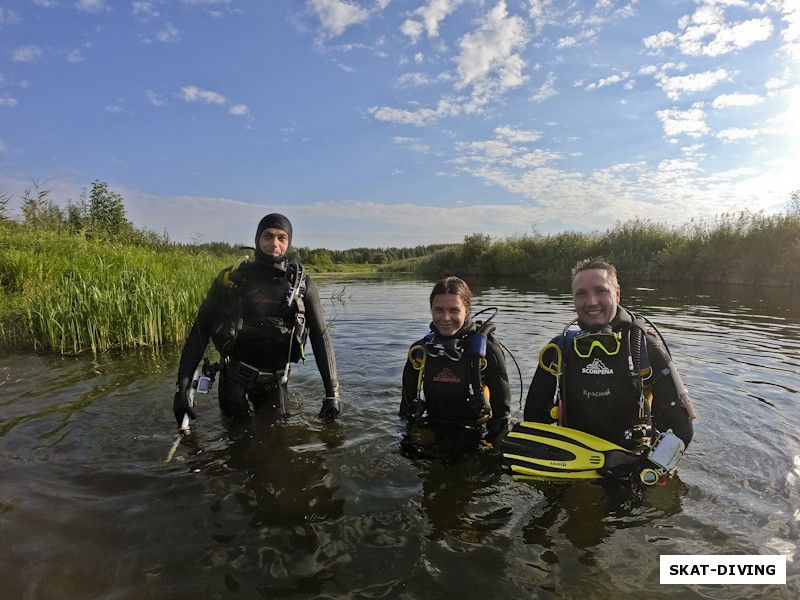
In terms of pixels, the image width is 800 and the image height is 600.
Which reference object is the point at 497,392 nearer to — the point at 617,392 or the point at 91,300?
the point at 617,392

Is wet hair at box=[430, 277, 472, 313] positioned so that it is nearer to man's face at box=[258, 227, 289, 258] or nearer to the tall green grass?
man's face at box=[258, 227, 289, 258]

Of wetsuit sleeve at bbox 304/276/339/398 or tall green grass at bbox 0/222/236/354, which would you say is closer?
wetsuit sleeve at bbox 304/276/339/398

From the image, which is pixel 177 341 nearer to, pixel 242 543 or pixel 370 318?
pixel 370 318

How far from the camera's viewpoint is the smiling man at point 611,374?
327 centimetres

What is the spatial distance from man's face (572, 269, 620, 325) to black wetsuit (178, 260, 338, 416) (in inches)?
88.6

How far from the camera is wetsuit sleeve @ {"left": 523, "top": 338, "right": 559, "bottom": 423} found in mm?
3584

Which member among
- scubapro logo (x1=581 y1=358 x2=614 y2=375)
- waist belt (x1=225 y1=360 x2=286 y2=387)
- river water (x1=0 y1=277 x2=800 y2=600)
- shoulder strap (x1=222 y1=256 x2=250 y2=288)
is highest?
shoulder strap (x1=222 y1=256 x2=250 y2=288)

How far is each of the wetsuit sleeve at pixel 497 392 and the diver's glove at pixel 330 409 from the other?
138 cm

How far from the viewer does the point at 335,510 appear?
10.2 feet

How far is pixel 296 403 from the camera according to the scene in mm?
5688

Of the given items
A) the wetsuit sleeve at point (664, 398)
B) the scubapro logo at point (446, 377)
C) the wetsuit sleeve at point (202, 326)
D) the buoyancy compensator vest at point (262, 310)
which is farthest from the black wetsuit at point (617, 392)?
the wetsuit sleeve at point (202, 326)

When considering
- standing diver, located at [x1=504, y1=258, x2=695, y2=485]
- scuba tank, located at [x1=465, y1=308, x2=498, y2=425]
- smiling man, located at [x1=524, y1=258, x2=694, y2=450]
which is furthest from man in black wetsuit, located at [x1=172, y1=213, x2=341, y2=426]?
smiling man, located at [x1=524, y1=258, x2=694, y2=450]

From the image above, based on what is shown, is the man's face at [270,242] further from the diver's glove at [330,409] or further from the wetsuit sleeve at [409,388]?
the wetsuit sleeve at [409,388]

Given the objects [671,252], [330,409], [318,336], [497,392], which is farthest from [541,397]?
[671,252]
